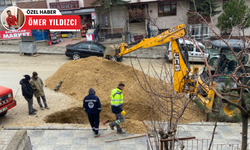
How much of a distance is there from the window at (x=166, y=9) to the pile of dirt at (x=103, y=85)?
13.9 metres

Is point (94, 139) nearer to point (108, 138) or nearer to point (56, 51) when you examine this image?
point (108, 138)

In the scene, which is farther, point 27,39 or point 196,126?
point 27,39

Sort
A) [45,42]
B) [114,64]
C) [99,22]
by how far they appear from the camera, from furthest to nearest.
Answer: [99,22] → [45,42] → [114,64]

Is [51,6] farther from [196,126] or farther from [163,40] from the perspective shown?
[196,126]

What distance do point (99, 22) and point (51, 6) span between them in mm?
5274

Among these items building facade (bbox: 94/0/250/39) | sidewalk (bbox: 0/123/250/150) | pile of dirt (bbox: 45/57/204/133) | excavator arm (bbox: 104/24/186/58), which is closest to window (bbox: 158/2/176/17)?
building facade (bbox: 94/0/250/39)

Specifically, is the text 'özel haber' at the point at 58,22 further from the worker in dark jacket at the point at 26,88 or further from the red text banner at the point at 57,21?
the worker in dark jacket at the point at 26,88

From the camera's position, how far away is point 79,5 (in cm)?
2498

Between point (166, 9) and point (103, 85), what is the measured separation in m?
16.5

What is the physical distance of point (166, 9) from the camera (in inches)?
987

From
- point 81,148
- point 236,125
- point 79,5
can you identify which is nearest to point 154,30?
point 79,5

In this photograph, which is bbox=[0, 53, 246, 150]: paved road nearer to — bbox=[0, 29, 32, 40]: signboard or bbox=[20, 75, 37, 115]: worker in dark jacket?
bbox=[20, 75, 37, 115]: worker in dark jacket

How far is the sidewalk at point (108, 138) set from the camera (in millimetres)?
7129

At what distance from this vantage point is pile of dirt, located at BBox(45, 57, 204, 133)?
9.95m
